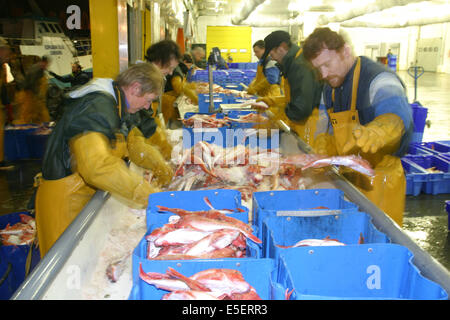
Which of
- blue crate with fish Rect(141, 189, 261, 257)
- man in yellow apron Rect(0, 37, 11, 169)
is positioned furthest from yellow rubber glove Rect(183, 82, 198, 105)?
blue crate with fish Rect(141, 189, 261, 257)

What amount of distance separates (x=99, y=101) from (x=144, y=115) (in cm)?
146

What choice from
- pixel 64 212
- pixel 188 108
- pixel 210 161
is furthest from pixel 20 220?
pixel 188 108

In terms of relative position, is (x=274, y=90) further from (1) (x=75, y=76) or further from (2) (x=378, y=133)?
(2) (x=378, y=133)

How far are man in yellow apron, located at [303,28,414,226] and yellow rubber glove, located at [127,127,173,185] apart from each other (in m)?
1.43

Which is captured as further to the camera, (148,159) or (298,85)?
(298,85)

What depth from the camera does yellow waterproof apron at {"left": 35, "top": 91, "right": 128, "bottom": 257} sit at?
8.50 feet

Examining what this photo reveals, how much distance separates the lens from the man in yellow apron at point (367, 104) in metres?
2.62

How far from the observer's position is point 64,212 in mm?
2648

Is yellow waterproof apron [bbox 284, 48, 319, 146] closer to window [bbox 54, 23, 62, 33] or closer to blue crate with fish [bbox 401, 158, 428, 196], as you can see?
blue crate with fish [bbox 401, 158, 428, 196]

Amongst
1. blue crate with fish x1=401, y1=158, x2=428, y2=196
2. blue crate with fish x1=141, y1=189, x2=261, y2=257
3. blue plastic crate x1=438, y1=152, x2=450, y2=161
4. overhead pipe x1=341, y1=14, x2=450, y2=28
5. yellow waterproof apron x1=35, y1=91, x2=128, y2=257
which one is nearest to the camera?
blue crate with fish x1=141, y1=189, x2=261, y2=257

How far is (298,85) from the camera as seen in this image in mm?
4543

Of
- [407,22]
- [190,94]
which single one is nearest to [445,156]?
[190,94]

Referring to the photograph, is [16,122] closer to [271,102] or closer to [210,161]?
[271,102]

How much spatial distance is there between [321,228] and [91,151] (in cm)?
136
